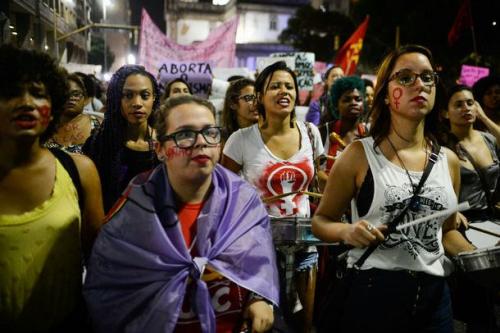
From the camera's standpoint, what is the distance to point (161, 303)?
7.09 ft

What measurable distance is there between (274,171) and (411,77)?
163 centimetres

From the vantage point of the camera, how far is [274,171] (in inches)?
157

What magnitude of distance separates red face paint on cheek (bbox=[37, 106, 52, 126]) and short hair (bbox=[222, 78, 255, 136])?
3.28m

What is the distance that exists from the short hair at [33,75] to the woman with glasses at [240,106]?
303cm

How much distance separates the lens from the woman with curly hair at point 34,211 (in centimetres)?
215

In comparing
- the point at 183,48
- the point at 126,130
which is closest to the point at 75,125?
the point at 126,130

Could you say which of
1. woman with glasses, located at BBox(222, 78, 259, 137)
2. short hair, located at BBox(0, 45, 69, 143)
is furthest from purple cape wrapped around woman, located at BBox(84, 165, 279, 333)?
woman with glasses, located at BBox(222, 78, 259, 137)

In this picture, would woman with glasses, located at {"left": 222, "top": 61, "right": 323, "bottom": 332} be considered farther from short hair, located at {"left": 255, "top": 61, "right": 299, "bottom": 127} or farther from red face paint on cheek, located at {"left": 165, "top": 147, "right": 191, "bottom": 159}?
red face paint on cheek, located at {"left": 165, "top": 147, "right": 191, "bottom": 159}

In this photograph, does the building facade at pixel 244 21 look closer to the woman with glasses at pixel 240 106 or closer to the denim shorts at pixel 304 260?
the woman with glasses at pixel 240 106

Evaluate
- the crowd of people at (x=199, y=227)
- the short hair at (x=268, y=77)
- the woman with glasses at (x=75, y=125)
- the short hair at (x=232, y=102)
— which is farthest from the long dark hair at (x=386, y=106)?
the woman with glasses at (x=75, y=125)

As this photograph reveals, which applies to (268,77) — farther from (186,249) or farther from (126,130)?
(186,249)

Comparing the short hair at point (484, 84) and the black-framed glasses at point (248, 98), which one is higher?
the short hair at point (484, 84)

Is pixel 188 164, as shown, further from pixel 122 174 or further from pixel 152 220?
pixel 122 174

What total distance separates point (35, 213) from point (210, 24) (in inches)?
3154
